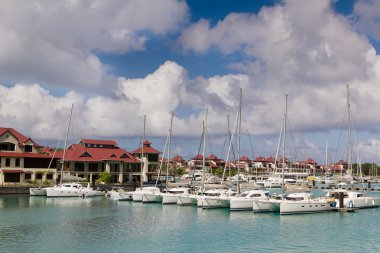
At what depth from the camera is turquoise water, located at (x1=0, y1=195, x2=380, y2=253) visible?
39719 mm

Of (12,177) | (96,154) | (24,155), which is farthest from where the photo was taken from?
(96,154)

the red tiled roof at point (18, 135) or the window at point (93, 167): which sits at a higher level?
the red tiled roof at point (18, 135)

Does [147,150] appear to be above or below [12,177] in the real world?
above

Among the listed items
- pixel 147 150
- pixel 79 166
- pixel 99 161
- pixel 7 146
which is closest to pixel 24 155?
pixel 7 146

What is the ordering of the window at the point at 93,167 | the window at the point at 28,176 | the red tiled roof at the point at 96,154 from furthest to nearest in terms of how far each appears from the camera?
the window at the point at 93,167 → the red tiled roof at the point at 96,154 → the window at the point at 28,176

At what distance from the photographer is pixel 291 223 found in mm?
53125

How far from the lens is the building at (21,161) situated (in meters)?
95.2

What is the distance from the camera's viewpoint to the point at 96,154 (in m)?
110

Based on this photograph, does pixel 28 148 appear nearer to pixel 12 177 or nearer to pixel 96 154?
pixel 12 177

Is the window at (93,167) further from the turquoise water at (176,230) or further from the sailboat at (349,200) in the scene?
the sailboat at (349,200)

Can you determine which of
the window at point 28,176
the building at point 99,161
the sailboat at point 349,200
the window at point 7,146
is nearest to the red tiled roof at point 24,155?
the window at point 7,146

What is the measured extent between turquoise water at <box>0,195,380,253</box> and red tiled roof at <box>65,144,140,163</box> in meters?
37.7

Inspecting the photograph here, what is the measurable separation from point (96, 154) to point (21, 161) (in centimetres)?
1866

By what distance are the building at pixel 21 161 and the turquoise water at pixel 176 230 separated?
28.7 meters
